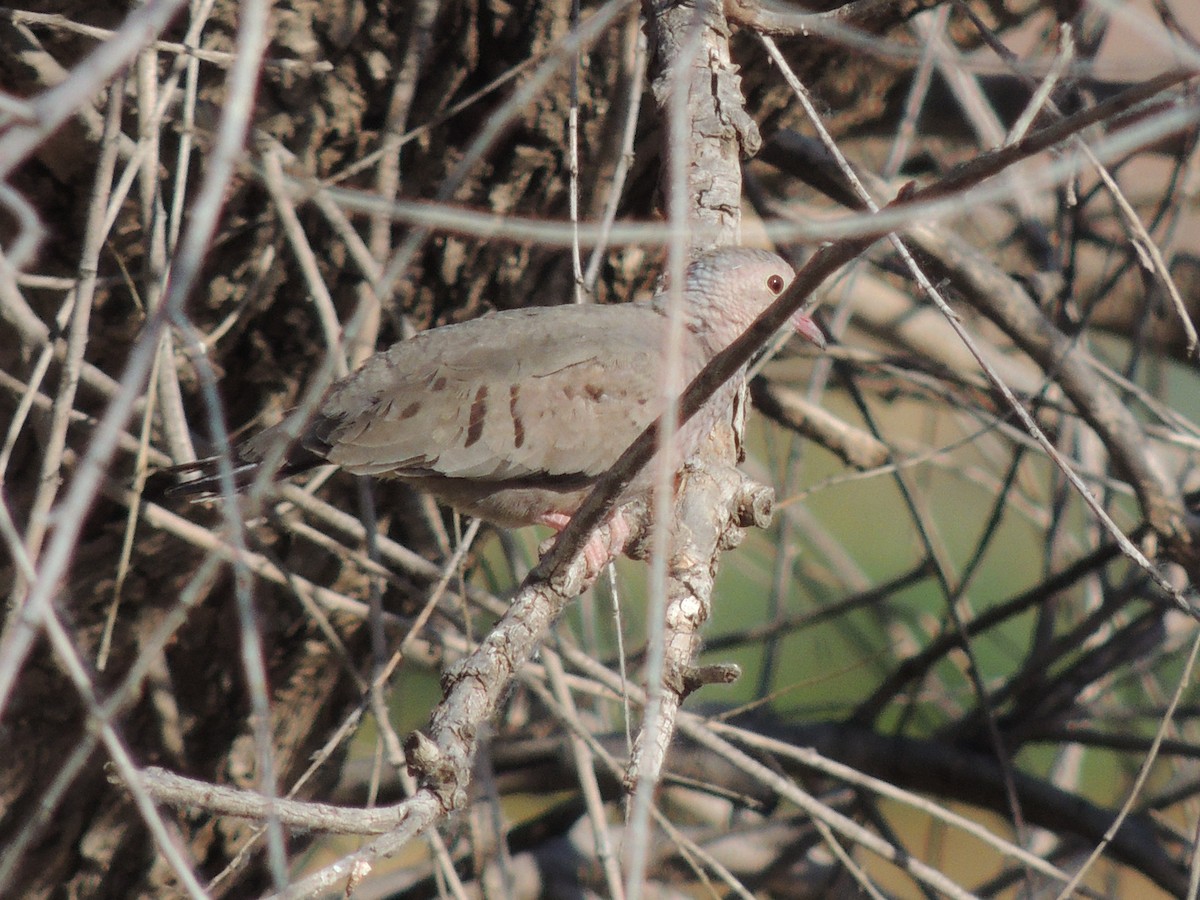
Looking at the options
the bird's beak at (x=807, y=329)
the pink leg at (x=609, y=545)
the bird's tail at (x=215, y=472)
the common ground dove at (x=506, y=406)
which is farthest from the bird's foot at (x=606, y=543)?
the bird's beak at (x=807, y=329)

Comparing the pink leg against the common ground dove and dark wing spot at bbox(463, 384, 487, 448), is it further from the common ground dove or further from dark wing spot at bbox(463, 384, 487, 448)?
dark wing spot at bbox(463, 384, 487, 448)

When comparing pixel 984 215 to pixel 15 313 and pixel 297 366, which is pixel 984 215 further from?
pixel 15 313

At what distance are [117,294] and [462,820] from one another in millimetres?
1712

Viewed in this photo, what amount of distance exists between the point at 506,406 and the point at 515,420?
0.13 feet

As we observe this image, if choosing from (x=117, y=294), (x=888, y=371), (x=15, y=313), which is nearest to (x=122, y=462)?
(x=117, y=294)

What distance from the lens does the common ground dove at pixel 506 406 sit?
2771 millimetres

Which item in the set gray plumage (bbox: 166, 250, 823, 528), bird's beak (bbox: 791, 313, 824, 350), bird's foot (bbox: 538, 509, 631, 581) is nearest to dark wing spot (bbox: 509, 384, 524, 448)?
gray plumage (bbox: 166, 250, 823, 528)

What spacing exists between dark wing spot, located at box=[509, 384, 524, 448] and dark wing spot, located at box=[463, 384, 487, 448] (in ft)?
0.21

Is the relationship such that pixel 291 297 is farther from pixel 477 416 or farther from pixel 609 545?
pixel 609 545

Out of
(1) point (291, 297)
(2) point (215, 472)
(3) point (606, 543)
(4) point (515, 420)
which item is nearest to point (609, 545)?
(3) point (606, 543)

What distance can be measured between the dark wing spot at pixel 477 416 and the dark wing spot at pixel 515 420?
63mm

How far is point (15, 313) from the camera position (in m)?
2.44

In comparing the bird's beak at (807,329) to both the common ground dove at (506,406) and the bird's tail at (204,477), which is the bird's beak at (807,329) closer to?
the common ground dove at (506,406)

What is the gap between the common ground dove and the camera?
2.77 meters
